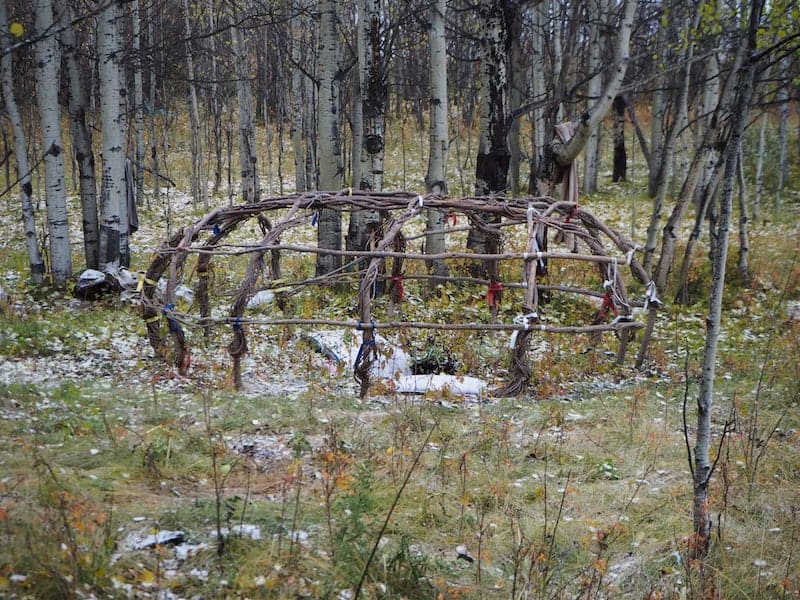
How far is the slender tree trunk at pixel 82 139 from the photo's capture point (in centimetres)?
1002

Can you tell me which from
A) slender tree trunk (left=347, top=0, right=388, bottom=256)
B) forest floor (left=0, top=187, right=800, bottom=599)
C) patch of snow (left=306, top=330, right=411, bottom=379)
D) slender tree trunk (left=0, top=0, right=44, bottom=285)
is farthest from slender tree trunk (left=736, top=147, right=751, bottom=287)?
slender tree trunk (left=0, top=0, right=44, bottom=285)

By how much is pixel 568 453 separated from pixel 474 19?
19951 mm

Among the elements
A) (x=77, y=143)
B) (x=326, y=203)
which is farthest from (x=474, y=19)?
(x=326, y=203)

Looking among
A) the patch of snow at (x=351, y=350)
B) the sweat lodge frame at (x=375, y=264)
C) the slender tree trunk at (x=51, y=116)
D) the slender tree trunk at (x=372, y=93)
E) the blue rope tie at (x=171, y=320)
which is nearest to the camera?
the sweat lodge frame at (x=375, y=264)

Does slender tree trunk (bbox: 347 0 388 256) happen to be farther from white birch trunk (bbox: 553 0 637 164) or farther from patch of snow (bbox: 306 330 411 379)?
white birch trunk (bbox: 553 0 637 164)

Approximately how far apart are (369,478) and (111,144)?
7.71 meters

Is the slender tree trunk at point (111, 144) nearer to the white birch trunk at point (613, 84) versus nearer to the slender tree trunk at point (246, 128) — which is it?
the white birch trunk at point (613, 84)

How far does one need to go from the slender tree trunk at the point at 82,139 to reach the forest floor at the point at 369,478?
2.76 metres

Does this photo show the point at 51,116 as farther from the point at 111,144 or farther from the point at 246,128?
the point at 246,128

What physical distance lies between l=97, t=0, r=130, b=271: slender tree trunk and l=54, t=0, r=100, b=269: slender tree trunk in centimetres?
59

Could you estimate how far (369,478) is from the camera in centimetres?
411

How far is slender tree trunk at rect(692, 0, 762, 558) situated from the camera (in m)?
3.08

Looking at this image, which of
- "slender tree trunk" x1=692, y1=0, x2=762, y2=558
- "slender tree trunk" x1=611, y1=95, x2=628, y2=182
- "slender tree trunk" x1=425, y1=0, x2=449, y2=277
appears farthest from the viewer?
"slender tree trunk" x1=611, y1=95, x2=628, y2=182

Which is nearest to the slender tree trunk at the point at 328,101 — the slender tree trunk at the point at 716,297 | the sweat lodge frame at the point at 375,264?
the sweat lodge frame at the point at 375,264
